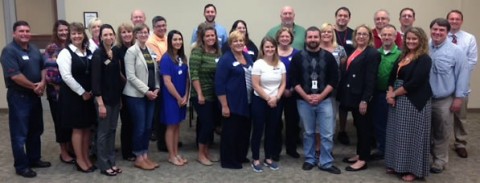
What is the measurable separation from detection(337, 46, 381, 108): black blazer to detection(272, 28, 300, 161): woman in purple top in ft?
1.66

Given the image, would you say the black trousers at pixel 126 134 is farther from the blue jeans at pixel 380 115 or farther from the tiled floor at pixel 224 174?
the blue jeans at pixel 380 115

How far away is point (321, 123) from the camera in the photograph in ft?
13.1

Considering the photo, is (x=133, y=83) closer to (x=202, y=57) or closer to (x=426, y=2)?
(x=202, y=57)

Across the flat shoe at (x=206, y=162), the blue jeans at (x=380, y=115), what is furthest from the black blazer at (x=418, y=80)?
the flat shoe at (x=206, y=162)

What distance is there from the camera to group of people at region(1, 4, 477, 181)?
12.1ft

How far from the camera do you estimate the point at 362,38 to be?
3900mm

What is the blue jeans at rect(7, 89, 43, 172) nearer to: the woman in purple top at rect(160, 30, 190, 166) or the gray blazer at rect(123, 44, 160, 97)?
the gray blazer at rect(123, 44, 160, 97)

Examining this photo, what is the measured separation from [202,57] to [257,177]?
118cm

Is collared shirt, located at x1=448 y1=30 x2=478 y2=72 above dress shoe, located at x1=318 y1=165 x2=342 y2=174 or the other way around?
above

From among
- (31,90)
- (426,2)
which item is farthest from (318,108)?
(426,2)

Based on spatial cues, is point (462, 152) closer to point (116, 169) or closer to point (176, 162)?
point (176, 162)

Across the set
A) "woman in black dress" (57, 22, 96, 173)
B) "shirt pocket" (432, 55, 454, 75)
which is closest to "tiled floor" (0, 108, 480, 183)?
"woman in black dress" (57, 22, 96, 173)

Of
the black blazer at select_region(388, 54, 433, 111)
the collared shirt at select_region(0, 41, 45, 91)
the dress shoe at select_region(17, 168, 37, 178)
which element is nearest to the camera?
the black blazer at select_region(388, 54, 433, 111)

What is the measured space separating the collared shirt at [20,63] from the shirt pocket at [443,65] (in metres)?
3.44
